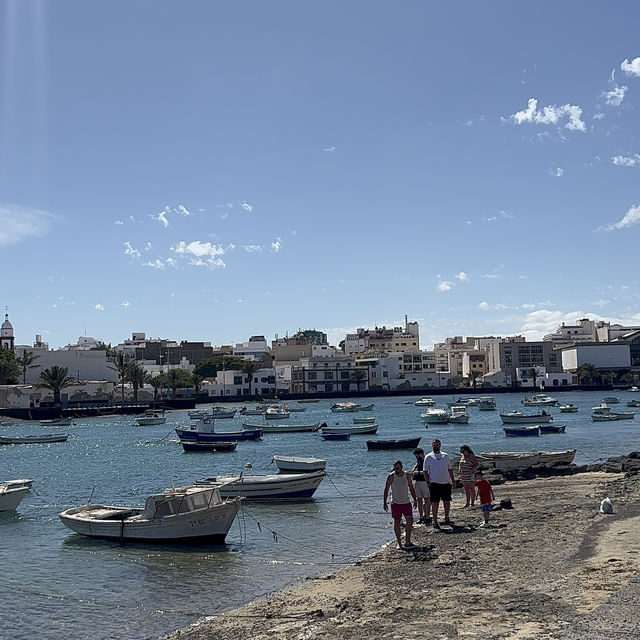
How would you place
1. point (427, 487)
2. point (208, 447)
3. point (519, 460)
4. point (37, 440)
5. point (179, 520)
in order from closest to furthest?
point (427, 487) < point (179, 520) < point (519, 460) < point (208, 447) < point (37, 440)

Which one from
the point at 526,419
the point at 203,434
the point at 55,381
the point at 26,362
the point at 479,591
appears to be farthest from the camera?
the point at 26,362

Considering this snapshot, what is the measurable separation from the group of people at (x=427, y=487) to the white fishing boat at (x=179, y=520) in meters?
5.73

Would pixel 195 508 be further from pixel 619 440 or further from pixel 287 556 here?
pixel 619 440

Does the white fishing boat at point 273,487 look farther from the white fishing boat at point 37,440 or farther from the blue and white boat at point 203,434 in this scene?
the white fishing boat at point 37,440

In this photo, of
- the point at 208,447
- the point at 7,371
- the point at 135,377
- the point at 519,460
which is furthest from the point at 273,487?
the point at 135,377

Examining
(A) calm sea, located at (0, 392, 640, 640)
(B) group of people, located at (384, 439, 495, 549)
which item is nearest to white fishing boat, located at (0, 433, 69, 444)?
(A) calm sea, located at (0, 392, 640, 640)

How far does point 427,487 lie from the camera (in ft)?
76.3

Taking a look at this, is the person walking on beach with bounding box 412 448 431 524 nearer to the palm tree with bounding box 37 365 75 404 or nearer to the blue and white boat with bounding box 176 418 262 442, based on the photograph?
the blue and white boat with bounding box 176 418 262 442

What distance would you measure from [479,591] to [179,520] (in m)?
12.1

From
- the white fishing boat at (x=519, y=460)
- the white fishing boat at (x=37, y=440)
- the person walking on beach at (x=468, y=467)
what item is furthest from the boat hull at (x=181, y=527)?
the white fishing boat at (x=37, y=440)

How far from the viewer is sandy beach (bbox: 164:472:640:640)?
1305 centimetres

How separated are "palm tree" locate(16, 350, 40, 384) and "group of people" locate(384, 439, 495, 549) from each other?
452 feet

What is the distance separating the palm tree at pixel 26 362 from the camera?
5989 inches

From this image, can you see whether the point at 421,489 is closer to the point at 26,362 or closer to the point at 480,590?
the point at 480,590
